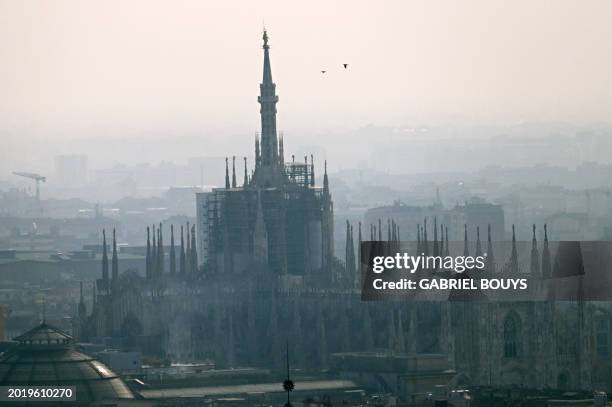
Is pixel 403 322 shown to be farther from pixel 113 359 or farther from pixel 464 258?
pixel 113 359

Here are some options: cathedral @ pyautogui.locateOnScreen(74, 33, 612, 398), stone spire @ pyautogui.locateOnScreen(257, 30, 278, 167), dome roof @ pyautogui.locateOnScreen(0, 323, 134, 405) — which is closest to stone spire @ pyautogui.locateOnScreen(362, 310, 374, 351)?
cathedral @ pyautogui.locateOnScreen(74, 33, 612, 398)

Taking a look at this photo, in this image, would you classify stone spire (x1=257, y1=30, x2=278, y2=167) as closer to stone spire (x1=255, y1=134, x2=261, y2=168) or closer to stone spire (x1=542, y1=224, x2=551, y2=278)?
stone spire (x1=255, y1=134, x2=261, y2=168)

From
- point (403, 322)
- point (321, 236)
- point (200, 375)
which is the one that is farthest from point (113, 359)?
point (321, 236)

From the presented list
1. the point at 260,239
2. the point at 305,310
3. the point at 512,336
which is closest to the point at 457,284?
the point at 512,336

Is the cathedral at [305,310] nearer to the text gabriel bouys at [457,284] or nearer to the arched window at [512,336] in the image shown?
the arched window at [512,336]

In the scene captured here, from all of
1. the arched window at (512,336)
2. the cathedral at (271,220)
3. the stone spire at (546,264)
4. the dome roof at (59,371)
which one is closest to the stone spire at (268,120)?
the cathedral at (271,220)

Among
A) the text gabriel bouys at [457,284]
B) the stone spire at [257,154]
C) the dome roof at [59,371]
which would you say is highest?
the stone spire at [257,154]
